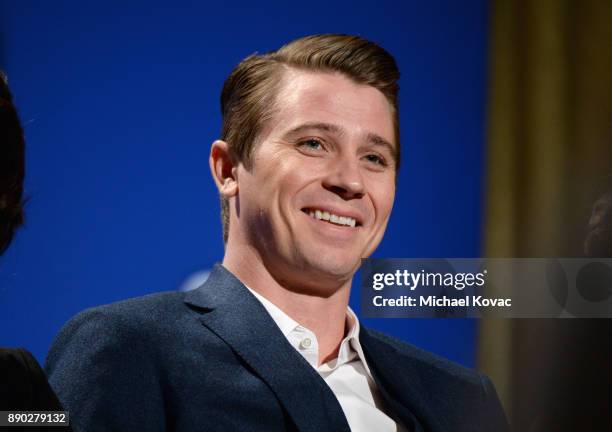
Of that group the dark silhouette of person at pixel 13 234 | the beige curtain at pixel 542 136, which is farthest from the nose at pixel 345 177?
the dark silhouette of person at pixel 13 234

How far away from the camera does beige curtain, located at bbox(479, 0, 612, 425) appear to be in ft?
5.74

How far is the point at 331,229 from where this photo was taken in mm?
1555

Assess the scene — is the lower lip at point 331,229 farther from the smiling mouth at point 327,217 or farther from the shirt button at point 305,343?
the shirt button at point 305,343

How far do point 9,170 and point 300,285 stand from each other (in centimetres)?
58

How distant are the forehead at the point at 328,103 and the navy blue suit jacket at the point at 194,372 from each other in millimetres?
298

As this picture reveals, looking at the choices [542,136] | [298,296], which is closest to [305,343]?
[298,296]

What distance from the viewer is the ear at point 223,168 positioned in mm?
1584

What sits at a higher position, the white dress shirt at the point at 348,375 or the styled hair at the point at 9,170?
the styled hair at the point at 9,170

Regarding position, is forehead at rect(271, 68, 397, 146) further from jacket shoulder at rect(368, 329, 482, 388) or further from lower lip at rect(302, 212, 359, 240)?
jacket shoulder at rect(368, 329, 482, 388)

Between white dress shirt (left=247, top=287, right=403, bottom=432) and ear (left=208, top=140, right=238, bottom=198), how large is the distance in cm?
18

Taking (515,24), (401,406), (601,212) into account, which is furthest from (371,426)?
(515,24)

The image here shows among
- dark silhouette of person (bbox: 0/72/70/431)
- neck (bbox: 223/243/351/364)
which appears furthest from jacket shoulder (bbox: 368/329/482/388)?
dark silhouette of person (bbox: 0/72/70/431)

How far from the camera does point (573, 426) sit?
5.45 feet

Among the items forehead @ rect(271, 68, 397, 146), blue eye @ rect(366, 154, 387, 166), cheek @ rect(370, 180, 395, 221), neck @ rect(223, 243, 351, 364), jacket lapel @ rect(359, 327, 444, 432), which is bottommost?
jacket lapel @ rect(359, 327, 444, 432)
